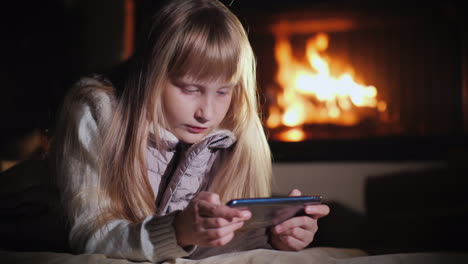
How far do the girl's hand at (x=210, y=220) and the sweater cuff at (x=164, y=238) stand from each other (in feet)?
0.09

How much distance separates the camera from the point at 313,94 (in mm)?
1868

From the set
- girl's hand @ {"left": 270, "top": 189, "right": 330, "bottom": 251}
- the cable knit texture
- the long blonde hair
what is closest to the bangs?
the long blonde hair

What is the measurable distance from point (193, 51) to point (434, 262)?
21.8 inches

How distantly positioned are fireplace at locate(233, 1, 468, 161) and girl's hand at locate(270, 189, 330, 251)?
2.95ft

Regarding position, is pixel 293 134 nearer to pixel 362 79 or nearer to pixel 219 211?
pixel 362 79

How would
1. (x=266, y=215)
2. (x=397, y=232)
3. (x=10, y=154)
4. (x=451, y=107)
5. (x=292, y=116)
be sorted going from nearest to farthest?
(x=266, y=215) < (x=397, y=232) < (x=451, y=107) < (x=292, y=116) < (x=10, y=154)

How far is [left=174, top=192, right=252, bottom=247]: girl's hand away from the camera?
638mm

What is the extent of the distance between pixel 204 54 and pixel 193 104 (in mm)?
97

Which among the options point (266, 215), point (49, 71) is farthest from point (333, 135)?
point (49, 71)

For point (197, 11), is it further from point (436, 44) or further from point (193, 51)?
point (436, 44)

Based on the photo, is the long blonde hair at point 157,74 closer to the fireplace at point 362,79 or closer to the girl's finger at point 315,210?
the girl's finger at point 315,210

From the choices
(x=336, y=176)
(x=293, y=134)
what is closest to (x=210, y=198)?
(x=336, y=176)

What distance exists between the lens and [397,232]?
5.13ft

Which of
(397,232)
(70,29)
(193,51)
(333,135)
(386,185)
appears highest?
(70,29)
